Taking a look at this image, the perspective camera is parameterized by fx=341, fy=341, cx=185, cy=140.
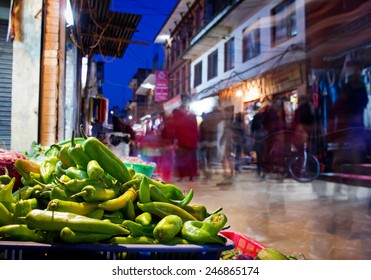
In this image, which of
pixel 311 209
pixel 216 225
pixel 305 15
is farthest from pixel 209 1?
pixel 216 225

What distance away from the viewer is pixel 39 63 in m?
5.34

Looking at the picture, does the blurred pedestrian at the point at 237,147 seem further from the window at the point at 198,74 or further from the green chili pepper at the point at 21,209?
the green chili pepper at the point at 21,209

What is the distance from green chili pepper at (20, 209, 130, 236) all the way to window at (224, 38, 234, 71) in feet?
60.2

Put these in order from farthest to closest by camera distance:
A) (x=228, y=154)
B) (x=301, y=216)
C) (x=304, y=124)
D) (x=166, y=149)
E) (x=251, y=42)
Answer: (x=251, y=42)
(x=228, y=154)
(x=166, y=149)
(x=304, y=124)
(x=301, y=216)

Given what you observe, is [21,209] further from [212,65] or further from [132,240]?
[212,65]

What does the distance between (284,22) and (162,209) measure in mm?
14384

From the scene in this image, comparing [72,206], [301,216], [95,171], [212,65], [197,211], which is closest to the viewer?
[72,206]

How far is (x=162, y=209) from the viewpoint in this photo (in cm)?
172

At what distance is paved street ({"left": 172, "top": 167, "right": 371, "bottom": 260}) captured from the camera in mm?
4215

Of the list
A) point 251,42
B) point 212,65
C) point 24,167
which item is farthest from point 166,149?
point 212,65

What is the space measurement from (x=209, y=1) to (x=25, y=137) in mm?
20415

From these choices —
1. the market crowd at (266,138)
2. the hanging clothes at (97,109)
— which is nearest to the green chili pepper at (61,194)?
the market crowd at (266,138)

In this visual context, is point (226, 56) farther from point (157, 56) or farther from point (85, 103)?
point (157, 56)

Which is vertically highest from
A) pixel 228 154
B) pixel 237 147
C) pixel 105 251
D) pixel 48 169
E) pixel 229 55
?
pixel 229 55
